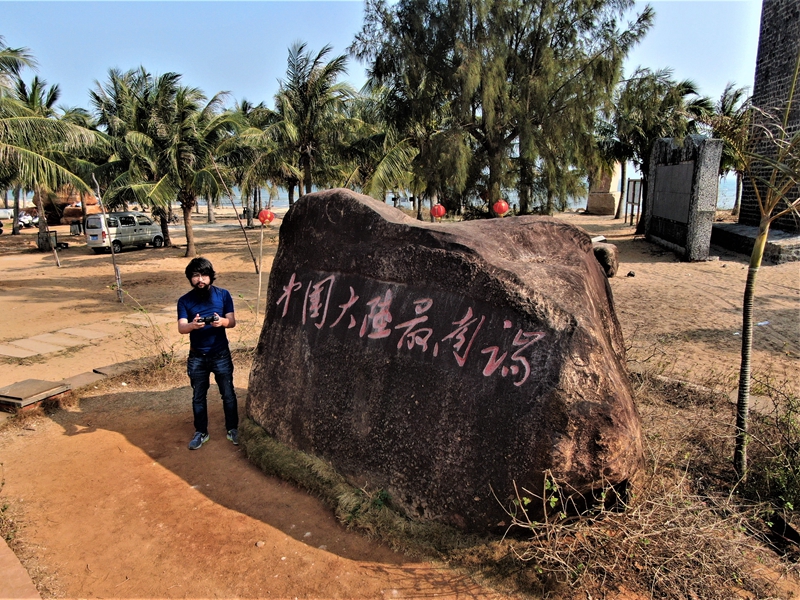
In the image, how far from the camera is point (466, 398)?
3.07 metres

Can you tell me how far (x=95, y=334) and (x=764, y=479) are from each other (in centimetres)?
879

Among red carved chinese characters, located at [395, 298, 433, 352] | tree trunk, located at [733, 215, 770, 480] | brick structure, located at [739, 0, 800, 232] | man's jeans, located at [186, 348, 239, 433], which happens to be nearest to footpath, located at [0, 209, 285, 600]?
man's jeans, located at [186, 348, 239, 433]

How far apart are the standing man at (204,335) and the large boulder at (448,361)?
0.33 m

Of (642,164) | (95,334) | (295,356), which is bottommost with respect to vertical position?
(95,334)

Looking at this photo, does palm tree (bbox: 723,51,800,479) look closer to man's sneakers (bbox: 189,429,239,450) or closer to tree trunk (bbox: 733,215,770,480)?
tree trunk (bbox: 733,215,770,480)

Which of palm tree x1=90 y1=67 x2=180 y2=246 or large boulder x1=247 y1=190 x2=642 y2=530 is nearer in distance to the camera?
large boulder x1=247 y1=190 x2=642 y2=530

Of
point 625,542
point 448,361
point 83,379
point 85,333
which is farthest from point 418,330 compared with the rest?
point 85,333

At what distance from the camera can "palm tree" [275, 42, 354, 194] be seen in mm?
15758

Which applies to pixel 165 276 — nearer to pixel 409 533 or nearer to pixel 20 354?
pixel 20 354

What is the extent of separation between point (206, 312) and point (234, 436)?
107 centimetres

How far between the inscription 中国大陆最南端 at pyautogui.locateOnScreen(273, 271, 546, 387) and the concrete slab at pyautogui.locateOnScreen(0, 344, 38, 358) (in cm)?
523

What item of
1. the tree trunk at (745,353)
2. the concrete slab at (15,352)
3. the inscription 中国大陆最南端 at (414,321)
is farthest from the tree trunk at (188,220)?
the tree trunk at (745,353)

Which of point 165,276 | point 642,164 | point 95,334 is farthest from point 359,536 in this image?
point 642,164

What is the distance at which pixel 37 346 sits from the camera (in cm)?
779
